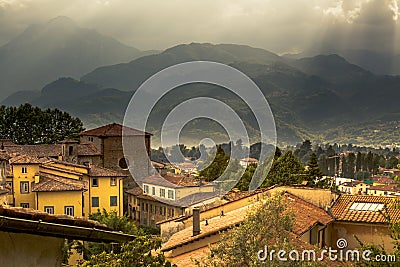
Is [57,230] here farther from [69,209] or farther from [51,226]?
[69,209]

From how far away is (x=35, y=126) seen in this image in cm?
8569

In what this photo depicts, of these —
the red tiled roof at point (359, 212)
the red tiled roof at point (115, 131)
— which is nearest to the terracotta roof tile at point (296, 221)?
the red tiled roof at point (359, 212)

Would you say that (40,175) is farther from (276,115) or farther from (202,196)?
(276,115)

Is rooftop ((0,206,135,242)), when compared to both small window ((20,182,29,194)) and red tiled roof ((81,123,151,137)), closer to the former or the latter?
small window ((20,182,29,194))

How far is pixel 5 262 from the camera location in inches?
177

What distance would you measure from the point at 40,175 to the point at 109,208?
5610mm

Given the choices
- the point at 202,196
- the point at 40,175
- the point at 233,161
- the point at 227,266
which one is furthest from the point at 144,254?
the point at 233,161

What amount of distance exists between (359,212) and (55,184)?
21352 mm

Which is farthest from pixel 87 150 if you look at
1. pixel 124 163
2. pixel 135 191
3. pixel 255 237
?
pixel 255 237

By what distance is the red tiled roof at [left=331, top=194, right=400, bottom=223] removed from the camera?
68.5ft

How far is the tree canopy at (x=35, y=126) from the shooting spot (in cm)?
8394

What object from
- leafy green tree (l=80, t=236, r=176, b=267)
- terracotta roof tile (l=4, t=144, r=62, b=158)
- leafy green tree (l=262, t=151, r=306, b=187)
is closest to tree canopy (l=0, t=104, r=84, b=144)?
terracotta roof tile (l=4, t=144, r=62, b=158)

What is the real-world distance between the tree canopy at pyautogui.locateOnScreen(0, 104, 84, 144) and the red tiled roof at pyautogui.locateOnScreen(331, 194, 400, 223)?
6415cm

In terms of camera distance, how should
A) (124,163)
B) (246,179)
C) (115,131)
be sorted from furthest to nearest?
(115,131), (124,163), (246,179)
